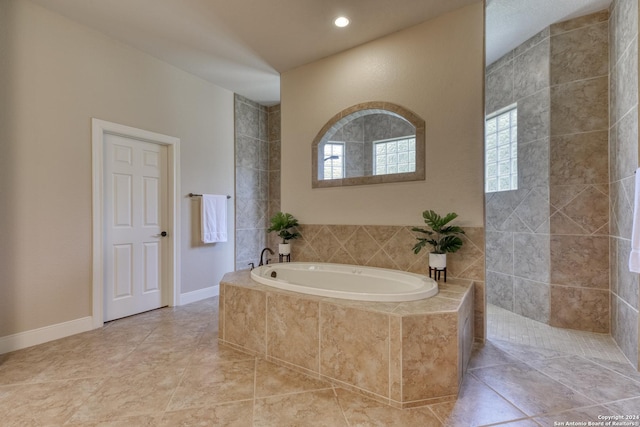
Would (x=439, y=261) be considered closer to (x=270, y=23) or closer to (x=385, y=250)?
(x=385, y=250)

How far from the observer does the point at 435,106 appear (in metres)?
2.60

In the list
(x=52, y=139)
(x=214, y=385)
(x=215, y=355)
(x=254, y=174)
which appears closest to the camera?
(x=214, y=385)

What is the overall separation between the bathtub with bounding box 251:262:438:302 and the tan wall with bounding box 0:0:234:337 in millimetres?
1655

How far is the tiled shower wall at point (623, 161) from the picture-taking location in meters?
2.06

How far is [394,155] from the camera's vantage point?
201 inches

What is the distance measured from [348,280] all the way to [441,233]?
920 millimetres

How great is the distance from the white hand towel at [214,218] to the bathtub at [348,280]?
4.05 ft

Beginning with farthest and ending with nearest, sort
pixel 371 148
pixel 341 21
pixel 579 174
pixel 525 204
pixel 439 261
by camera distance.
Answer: pixel 371 148, pixel 525 204, pixel 579 174, pixel 341 21, pixel 439 261

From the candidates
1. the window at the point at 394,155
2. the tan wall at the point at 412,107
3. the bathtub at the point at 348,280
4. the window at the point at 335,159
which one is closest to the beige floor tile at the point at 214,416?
the bathtub at the point at 348,280

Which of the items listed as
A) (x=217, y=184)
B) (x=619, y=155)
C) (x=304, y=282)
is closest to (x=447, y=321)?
(x=304, y=282)

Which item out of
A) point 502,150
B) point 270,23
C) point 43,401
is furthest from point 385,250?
point 43,401

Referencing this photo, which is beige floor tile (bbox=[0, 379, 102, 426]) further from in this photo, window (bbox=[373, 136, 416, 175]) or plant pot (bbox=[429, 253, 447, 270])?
window (bbox=[373, 136, 416, 175])

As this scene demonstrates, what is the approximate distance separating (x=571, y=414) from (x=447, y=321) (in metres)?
0.75

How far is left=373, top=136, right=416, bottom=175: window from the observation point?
16.3ft
